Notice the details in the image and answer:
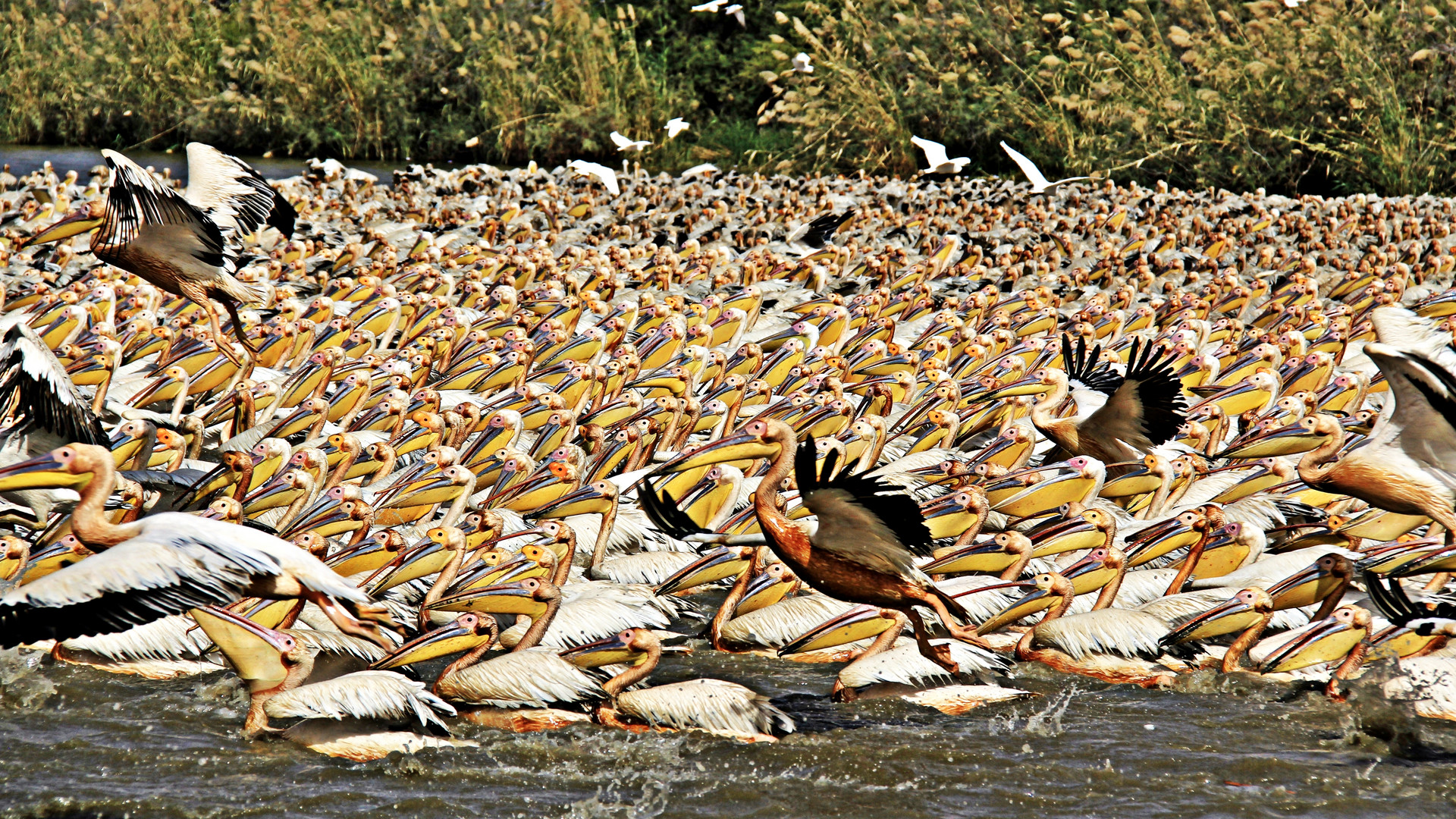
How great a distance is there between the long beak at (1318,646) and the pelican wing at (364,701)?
3278 millimetres

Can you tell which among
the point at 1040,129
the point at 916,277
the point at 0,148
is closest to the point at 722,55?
the point at 1040,129

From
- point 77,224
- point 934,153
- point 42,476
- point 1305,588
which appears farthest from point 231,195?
point 934,153

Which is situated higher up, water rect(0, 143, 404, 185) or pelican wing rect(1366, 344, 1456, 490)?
pelican wing rect(1366, 344, 1456, 490)

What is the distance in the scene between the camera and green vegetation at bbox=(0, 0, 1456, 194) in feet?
71.4

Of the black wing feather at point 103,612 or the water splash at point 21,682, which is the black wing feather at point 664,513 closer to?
the black wing feather at point 103,612

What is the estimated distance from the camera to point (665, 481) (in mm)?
7535

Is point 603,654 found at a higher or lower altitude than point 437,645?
lower

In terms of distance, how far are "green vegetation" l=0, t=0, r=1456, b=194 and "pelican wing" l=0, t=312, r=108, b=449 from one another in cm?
1833

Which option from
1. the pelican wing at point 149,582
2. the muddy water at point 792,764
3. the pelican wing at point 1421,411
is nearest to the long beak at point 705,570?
the muddy water at point 792,764

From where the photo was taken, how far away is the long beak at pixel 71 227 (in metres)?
9.16

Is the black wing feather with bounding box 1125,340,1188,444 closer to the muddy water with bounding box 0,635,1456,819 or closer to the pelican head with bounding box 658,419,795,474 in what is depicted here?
the muddy water with bounding box 0,635,1456,819

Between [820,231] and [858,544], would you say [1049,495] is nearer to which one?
[858,544]

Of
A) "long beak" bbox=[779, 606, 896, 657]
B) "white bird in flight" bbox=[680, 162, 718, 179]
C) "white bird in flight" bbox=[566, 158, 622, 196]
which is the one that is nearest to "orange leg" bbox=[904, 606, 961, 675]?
"long beak" bbox=[779, 606, 896, 657]

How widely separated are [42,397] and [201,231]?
209 centimetres
